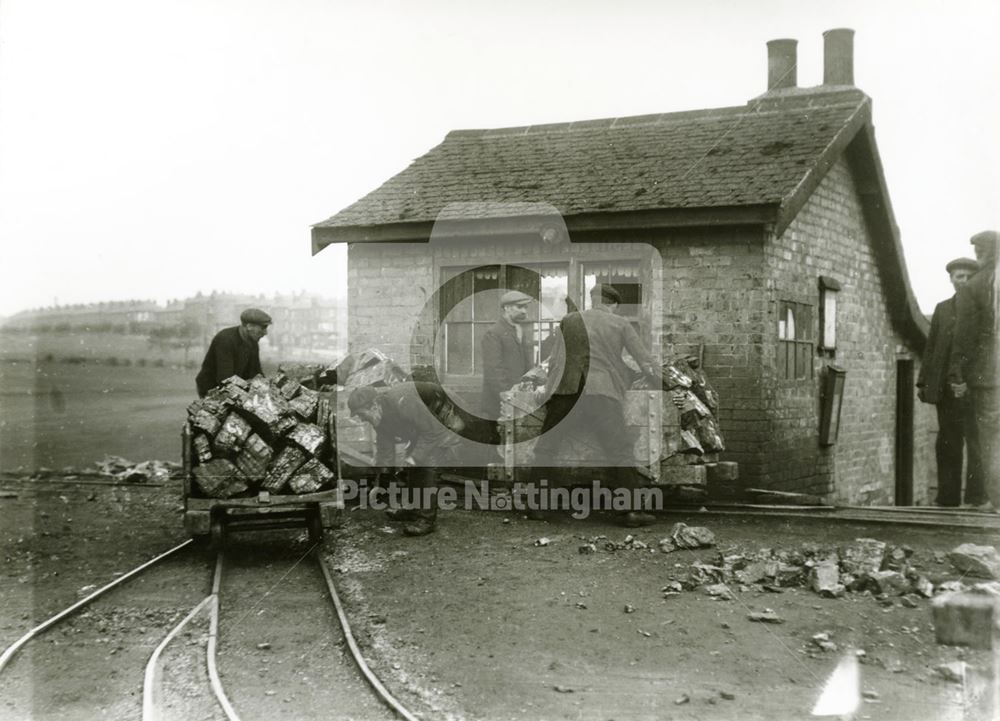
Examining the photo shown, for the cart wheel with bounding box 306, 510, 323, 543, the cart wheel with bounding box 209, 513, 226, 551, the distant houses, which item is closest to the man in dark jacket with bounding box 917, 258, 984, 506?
the cart wheel with bounding box 306, 510, 323, 543

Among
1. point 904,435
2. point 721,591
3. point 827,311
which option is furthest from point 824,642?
point 904,435

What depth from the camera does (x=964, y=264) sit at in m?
8.66

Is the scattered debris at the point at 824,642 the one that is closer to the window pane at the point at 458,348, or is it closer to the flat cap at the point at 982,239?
the flat cap at the point at 982,239

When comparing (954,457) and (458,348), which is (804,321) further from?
(458,348)

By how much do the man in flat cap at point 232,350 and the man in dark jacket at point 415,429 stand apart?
1.38m

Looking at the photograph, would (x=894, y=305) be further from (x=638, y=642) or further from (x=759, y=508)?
(x=638, y=642)

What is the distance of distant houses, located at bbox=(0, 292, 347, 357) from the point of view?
14.0 m

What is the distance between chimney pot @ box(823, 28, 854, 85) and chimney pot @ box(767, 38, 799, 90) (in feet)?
1.45

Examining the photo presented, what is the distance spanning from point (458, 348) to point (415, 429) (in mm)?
3428

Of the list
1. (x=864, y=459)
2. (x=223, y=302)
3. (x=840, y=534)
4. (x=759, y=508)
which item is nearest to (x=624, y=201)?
(x=759, y=508)

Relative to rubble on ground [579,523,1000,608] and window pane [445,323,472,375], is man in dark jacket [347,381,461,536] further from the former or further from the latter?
window pane [445,323,472,375]

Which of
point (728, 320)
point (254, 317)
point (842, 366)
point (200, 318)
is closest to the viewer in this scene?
point (254, 317)

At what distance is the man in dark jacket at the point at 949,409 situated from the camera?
866cm

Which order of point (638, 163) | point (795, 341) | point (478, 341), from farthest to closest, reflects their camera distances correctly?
point (478, 341)
point (638, 163)
point (795, 341)
